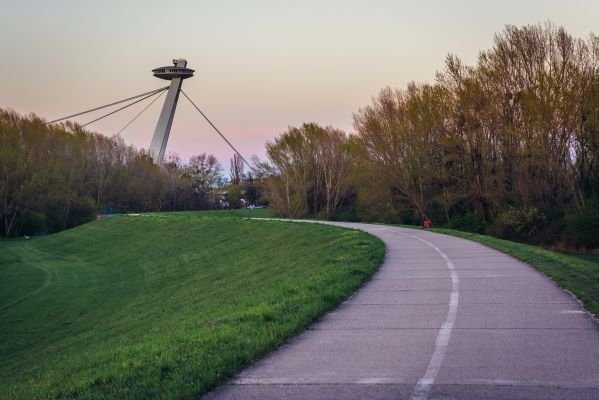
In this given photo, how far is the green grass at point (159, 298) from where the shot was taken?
7590 mm

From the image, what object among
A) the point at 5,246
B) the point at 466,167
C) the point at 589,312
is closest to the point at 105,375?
the point at 589,312

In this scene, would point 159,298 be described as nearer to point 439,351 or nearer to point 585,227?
point 439,351

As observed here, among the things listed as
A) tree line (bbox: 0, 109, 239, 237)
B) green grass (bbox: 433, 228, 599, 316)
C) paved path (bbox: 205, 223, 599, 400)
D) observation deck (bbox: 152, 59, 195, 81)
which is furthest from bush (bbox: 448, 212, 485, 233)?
observation deck (bbox: 152, 59, 195, 81)

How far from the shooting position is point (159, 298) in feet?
83.9

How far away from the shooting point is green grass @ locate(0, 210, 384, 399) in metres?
7.59

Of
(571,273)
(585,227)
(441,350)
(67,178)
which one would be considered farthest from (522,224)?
(67,178)

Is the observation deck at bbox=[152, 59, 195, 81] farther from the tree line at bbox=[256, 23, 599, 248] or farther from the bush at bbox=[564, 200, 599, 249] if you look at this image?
the bush at bbox=[564, 200, 599, 249]

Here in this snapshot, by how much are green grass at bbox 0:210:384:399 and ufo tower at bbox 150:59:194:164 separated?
120 feet

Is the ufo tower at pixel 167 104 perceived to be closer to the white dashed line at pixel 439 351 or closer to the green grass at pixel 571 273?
the green grass at pixel 571 273

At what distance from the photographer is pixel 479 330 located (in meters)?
8.59

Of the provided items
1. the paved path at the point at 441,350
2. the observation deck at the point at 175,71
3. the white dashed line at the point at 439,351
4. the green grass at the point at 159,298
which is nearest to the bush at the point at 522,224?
the green grass at the point at 159,298

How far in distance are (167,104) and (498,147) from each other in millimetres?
67684

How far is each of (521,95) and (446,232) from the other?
12.8 meters

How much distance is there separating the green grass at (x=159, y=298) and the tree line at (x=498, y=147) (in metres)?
11.8
